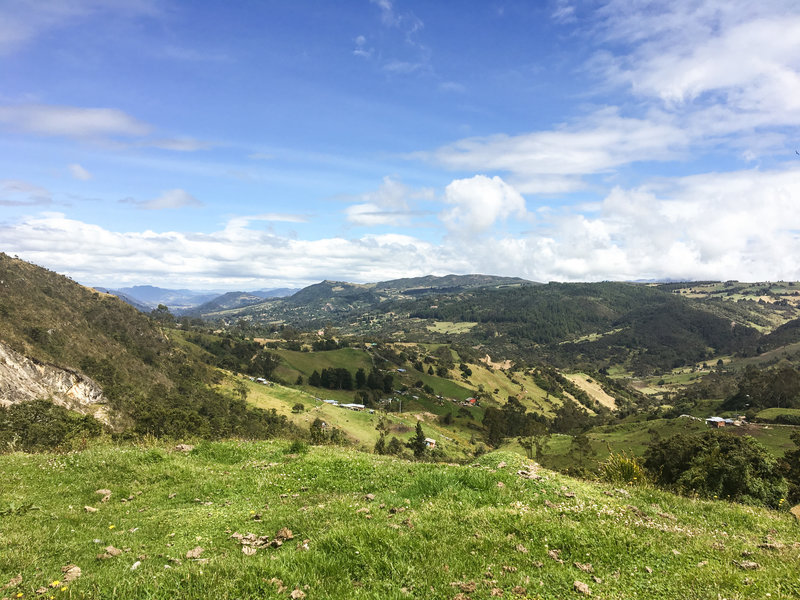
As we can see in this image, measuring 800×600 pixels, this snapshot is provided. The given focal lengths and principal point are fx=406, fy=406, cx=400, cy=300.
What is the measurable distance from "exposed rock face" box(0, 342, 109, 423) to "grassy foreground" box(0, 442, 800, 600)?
95.1 metres

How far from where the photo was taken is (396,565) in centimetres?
888

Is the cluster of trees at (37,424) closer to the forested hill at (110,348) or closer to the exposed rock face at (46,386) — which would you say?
the forested hill at (110,348)

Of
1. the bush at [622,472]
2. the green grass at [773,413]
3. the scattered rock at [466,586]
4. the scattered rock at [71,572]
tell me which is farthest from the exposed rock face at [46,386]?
the green grass at [773,413]

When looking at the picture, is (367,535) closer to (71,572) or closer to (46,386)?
(71,572)

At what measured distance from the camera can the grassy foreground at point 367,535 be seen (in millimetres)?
8164

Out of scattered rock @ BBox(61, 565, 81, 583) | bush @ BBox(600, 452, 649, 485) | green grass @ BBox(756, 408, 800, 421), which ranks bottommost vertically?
green grass @ BBox(756, 408, 800, 421)

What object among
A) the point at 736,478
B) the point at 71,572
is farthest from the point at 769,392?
the point at 71,572

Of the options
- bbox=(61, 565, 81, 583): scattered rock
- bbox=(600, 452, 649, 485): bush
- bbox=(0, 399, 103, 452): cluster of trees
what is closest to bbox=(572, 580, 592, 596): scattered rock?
bbox=(61, 565, 81, 583): scattered rock

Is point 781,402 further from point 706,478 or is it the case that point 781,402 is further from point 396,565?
point 396,565

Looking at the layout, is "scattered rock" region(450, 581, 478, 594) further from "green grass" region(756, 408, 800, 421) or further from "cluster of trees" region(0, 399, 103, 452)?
"green grass" region(756, 408, 800, 421)

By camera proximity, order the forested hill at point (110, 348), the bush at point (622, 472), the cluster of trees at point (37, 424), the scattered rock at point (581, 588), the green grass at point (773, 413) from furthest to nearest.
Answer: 1. the green grass at point (773, 413)
2. the forested hill at point (110, 348)
3. the cluster of trees at point (37, 424)
4. the bush at point (622, 472)
5. the scattered rock at point (581, 588)

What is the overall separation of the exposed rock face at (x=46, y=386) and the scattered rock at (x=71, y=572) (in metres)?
100

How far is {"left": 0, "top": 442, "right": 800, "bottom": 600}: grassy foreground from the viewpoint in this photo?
26.8 ft

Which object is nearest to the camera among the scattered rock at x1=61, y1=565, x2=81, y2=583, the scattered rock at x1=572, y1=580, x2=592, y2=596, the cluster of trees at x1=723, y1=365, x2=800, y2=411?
the scattered rock at x1=572, y1=580, x2=592, y2=596
